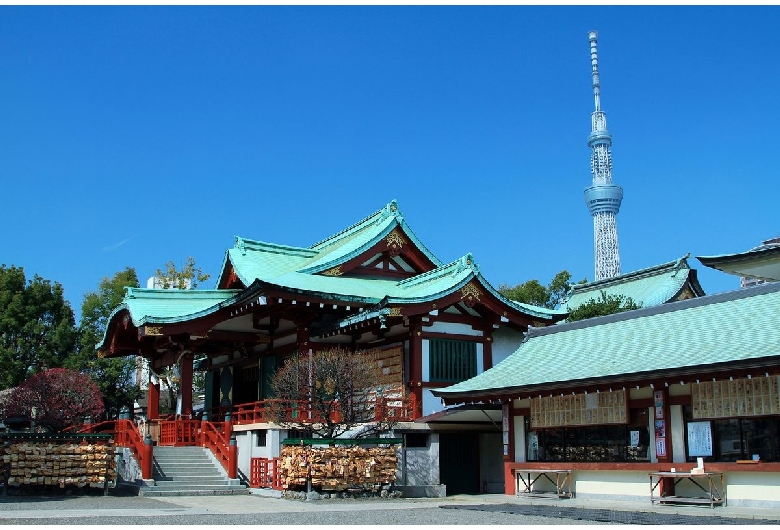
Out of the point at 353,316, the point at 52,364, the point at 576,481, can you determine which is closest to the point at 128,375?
the point at 52,364

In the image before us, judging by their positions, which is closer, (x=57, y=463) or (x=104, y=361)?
(x=57, y=463)

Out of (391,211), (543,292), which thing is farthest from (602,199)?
(391,211)

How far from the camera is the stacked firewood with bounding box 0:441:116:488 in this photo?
76.1 feet

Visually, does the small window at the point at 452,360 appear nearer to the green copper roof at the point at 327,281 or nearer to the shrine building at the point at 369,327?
the shrine building at the point at 369,327

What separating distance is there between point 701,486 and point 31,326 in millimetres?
37940

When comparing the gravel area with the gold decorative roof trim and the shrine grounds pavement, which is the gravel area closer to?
the shrine grounds pavement

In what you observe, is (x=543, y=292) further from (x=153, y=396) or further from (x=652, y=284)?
(x=153, y=396)

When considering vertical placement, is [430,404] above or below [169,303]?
below

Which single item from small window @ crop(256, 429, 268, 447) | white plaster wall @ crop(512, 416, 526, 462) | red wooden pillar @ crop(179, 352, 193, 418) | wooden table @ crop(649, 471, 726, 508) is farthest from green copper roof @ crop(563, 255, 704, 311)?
wooden table @ crop(649, 471, 726, 508)

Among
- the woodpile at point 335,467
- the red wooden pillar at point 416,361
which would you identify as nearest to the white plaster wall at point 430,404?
the red wooden pillar at point 416,361

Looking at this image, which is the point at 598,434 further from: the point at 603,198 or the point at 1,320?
the point at 603,198

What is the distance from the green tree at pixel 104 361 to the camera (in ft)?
156

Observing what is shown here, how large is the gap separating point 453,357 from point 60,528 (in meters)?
16.7

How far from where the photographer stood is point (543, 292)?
5731 centimetres
